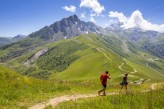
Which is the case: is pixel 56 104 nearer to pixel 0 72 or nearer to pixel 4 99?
pixel 4 99

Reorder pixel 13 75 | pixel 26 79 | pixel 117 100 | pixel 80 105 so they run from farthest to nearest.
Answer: pixel 13 75, pixel 26 79, pixel 117 100, pixel 80 105

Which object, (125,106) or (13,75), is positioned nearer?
(125,106)

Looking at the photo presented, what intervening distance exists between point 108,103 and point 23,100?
911 cm

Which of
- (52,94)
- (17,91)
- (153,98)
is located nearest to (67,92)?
(52,94)

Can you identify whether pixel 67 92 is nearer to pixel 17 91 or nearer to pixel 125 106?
pixel 17 91

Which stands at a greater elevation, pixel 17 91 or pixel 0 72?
pixel 0 72

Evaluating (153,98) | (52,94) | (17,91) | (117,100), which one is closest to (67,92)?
(52,94)

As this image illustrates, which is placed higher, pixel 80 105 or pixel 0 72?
pixel 0 72

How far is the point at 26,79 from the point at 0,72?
446 cm

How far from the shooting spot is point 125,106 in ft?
78.9

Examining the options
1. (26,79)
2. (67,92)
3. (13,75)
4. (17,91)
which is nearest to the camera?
(17,91)

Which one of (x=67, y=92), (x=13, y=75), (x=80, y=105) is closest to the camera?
(x=80, y=105)

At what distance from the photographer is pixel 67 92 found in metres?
32.7

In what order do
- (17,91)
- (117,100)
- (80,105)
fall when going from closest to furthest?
(80,105), (117,100), (17,91)
